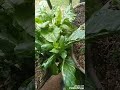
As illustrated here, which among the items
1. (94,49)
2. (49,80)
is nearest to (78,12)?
(94,49)

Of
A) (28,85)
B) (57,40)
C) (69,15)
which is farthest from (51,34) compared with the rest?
(28,85)

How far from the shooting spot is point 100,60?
124cm

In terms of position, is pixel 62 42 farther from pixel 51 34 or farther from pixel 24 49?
pixel 24 49

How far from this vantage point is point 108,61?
1.23 metres

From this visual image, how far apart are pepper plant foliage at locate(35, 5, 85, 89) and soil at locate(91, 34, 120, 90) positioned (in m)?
0.11

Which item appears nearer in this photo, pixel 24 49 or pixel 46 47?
pixel 24 49

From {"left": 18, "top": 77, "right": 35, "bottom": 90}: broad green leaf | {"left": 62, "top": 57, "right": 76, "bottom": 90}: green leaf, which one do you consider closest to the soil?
{"left": 62, "top": 57, "right": 76, "bottom": 90}: green leaf

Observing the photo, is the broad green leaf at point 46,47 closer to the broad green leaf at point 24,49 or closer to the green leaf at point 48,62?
the green leaf at point 48,62

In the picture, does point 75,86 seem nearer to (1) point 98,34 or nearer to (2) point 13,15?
(1) point 98,34

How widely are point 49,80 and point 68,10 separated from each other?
0.35 metres

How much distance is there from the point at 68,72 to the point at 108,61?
183mm

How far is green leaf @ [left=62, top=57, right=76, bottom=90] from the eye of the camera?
1.14m

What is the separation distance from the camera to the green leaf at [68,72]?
1.14 meters

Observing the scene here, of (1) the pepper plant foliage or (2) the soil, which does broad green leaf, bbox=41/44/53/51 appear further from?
(2) the soil
